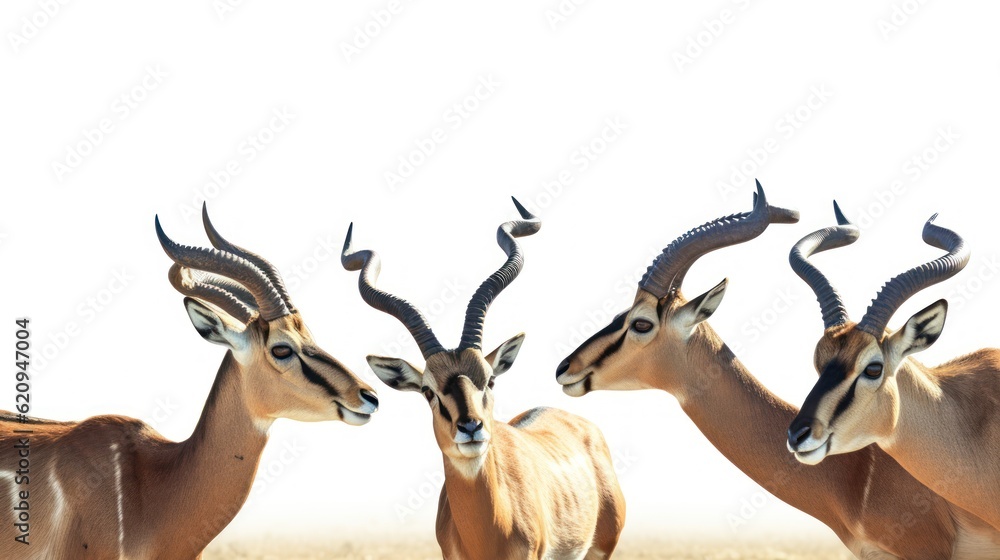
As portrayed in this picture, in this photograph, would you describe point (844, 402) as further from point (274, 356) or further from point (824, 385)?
point (274, 356)

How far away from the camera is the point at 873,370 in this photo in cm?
1055

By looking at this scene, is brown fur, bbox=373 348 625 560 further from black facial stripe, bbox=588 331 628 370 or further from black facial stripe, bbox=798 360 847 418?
black facial stripe, bbox=798 360 847 418

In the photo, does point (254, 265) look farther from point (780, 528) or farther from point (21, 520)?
point (780, 528)

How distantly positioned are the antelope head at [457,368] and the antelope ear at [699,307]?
64.5 inches

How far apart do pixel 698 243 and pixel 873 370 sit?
9.13 feet

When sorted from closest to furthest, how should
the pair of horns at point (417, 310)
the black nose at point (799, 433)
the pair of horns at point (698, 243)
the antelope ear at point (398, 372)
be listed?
the black nose at point (799, 433) < the antelope ear at point (398, 372) < the pair of horns at point (417, 310) < the pair of horns at point (698, 243)

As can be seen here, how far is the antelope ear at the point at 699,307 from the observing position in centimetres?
1256

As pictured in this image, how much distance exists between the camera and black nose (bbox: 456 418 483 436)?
35.6 ft

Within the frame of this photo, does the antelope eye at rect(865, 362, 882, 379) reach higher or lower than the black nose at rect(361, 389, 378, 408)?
lower

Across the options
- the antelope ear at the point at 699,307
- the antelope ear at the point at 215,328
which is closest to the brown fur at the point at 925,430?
the antelope ear at the point at 699,307

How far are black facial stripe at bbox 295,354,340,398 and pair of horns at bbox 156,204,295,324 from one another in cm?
57

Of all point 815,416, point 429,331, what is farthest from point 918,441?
point 429,331

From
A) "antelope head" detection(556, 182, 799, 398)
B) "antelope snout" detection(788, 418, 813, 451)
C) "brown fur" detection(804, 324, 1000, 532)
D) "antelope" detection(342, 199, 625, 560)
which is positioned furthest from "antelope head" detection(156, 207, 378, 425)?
"brown fur" detection(804, 324, 1000, 532)

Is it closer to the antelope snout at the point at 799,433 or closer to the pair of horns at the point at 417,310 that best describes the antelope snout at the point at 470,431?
the pair of horns at the point at 417,310
